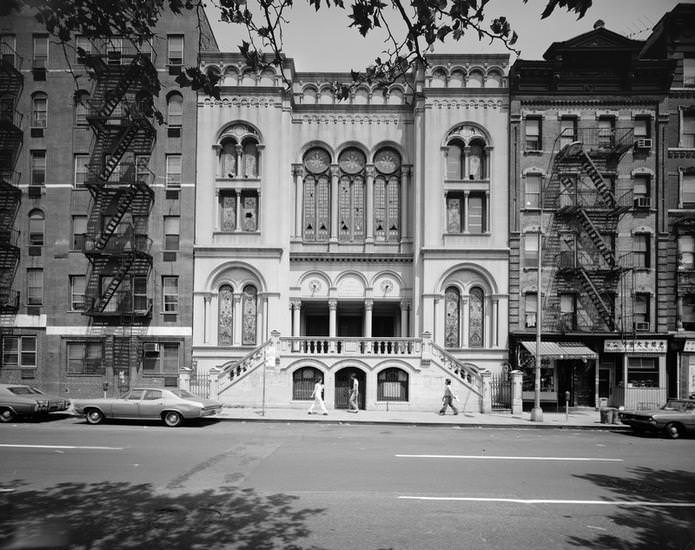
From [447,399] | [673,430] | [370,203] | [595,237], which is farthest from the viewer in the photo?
[370,203]

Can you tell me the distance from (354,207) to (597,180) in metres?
12.3

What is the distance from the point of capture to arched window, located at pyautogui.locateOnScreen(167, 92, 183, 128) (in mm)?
28203

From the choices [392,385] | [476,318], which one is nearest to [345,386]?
[392,385]

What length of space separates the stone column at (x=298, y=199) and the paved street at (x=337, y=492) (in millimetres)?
14146

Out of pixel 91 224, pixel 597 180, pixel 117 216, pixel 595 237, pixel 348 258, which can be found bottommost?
pixel 348 258

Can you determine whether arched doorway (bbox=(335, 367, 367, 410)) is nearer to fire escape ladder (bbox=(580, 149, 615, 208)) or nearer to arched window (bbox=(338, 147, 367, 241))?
arched window (bbox=(338, 147, 367, 241))

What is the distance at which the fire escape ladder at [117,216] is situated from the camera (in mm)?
27297

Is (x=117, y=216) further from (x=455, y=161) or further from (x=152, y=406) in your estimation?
(x=455, y=161)

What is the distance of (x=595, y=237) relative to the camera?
2728cm

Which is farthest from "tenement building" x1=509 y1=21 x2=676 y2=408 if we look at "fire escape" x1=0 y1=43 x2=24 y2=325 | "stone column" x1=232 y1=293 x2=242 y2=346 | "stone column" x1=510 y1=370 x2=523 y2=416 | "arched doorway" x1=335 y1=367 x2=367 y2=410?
"fire escape" x1=0 y1=43 x2=24 y2=325

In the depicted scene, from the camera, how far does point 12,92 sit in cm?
2836

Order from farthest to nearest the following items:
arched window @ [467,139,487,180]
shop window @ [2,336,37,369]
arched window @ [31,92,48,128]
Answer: arched window @ [31,92,48,128] → arched window @ [467,139,487,180] → shop window @ [2,336,37,369]

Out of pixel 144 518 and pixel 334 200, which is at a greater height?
pixel 334 200

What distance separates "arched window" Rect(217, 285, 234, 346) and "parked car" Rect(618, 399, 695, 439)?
18.1 m
